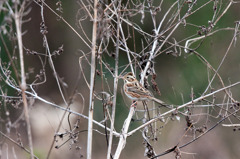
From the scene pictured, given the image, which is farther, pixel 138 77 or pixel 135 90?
pixel 138 77

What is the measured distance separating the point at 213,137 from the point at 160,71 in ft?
9.24

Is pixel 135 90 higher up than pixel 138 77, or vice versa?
pixel 138 77

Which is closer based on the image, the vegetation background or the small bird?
the small bird

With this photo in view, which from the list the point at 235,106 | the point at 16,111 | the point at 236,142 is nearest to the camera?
the point at 235,106

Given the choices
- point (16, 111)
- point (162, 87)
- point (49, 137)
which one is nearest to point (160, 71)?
point (162, 87)

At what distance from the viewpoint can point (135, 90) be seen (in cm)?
647

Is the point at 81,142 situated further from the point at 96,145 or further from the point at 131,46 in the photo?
the point at 131,46

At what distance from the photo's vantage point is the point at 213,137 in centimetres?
1284

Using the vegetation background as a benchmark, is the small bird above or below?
below

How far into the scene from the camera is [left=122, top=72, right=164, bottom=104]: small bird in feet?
20.1

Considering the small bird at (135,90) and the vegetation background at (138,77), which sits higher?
the vegetation background at (138,77)

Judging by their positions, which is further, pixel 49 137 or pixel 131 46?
pixel 49 137

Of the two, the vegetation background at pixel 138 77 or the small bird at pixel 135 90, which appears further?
the vegetation background at pixel 138 77

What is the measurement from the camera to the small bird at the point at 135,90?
6.12m
